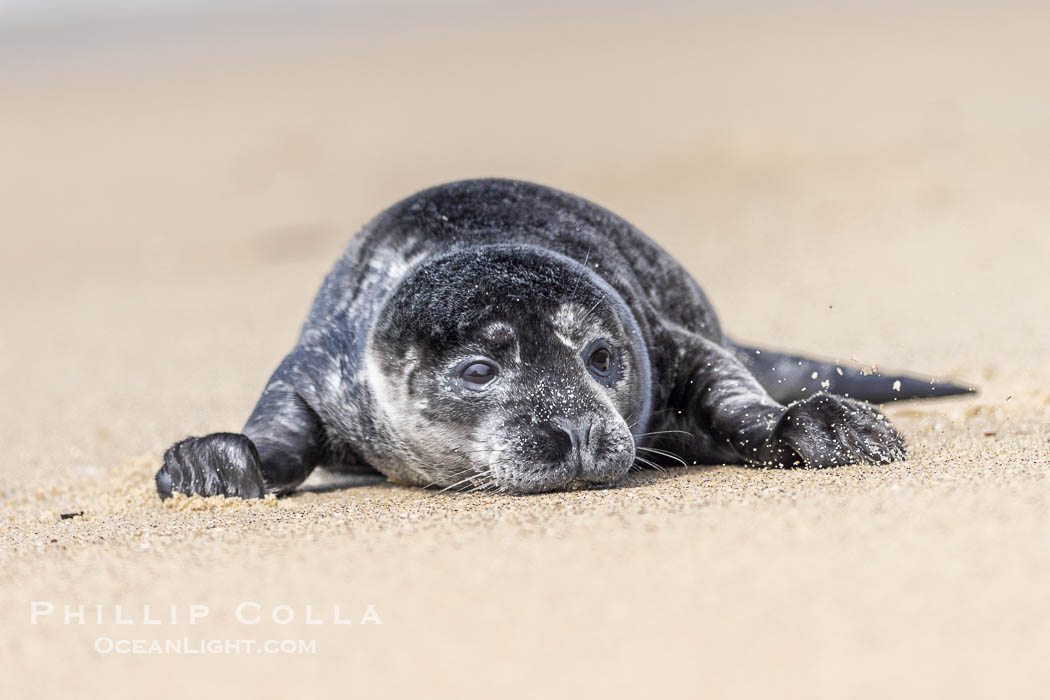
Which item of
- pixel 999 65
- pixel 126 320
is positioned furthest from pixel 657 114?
pixel 126 320

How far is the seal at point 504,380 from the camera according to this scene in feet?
15.0

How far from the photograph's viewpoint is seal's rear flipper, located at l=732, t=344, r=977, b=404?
6.12m

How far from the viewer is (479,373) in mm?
4707

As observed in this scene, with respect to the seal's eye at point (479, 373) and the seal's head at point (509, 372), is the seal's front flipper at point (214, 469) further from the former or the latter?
the seal's eye at point (479, 373)

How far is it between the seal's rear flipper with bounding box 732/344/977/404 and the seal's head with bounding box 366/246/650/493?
134 centimetres

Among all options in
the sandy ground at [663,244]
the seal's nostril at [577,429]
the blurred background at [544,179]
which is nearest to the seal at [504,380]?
the seal's nostril at [577,429]

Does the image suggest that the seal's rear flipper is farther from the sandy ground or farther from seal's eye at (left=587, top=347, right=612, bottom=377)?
seal's eye at (left=587, top=347, right=612, bottom=377)

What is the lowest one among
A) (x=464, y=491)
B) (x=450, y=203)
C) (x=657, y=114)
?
(x=464, y=491)

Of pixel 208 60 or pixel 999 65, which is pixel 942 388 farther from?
pixel 208 60

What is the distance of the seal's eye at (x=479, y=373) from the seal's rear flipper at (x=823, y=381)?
2.01m

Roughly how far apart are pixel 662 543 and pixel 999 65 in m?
16.2

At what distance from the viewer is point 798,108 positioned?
17.2 meters

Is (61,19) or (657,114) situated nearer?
(657,114)

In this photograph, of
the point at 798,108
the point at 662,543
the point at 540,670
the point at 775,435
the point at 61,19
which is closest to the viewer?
the point at 540,670
